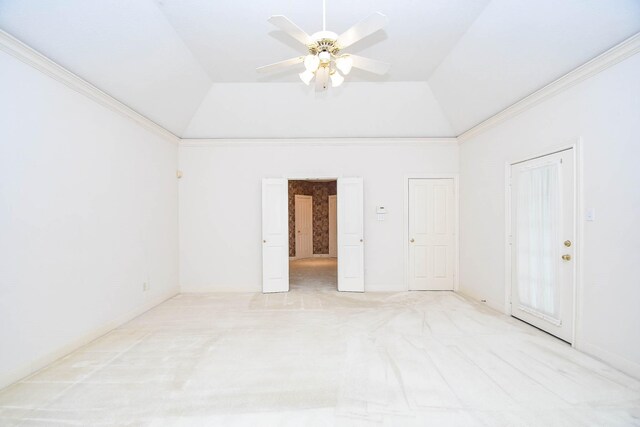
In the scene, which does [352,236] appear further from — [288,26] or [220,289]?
[288,26]

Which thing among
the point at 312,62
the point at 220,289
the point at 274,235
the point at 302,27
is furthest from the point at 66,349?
the point at 302,27

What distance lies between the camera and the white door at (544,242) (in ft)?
9.84

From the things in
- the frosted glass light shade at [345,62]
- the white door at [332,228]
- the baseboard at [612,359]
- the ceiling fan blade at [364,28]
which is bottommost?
the baseboard at [612,359]

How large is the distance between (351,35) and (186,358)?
3.25 metres

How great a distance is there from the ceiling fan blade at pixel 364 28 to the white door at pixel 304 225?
24.3 ft

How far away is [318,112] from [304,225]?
17.6ft

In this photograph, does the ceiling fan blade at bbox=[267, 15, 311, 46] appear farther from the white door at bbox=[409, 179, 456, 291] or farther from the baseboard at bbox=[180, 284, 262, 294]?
the baseboard at bbox=[180, 284, 262, 294]

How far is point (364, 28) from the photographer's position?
2.06m

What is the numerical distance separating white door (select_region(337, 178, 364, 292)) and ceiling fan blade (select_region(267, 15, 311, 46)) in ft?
10.4

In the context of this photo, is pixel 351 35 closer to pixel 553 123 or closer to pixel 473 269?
pixel 553 123

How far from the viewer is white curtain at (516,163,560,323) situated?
317 cm

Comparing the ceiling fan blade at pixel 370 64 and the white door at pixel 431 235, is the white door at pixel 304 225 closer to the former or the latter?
the white door at pixel 431 235

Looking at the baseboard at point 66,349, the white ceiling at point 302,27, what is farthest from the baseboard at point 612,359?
the baseboard at point 66,349

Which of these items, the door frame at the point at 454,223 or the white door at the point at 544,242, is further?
the door frame at the point at 454,223
